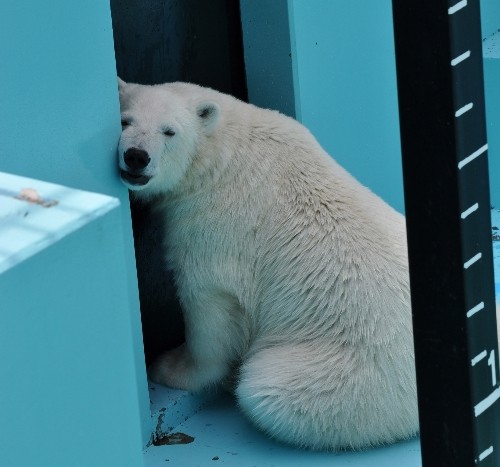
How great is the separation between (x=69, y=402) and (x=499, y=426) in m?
0.75

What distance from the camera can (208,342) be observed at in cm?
372

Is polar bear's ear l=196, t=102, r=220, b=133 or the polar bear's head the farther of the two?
polar bear's ear l=196, t=102, r=220, b=133

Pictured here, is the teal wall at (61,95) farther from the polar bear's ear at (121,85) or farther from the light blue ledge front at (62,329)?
the light blue ledge front at (62,329)

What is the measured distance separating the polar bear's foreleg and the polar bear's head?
43 cm

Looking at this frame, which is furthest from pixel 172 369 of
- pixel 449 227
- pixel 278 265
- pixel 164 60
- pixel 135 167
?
pixel 449 227

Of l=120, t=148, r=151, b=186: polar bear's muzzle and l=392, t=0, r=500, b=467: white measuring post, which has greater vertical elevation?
l=392, t=0, r=500, b=467: white measuring post

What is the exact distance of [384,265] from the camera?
3516 millimetres

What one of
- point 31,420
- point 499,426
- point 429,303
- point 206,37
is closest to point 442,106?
point 429,303

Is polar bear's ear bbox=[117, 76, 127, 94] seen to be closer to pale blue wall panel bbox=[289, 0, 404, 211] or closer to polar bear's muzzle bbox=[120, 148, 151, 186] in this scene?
polar bear's muzzle bbox=[120, 148, 151, 186]

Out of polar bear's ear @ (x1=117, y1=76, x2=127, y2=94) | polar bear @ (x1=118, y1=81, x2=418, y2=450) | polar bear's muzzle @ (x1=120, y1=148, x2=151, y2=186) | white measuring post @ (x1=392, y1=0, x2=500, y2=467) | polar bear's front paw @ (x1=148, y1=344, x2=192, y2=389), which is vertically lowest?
polar bear's front paw @ (x1=148, y1=344, x2=192, y2=389)

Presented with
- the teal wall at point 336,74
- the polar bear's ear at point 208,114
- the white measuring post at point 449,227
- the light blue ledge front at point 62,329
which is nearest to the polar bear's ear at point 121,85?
the polar bear's ear at point 208,114

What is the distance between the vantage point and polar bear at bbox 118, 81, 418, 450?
342 cm

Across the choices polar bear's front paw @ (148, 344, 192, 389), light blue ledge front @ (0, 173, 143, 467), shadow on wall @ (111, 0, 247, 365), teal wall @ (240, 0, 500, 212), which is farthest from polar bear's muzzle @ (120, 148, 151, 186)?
light blue ledge front @ (0, 173, 143, 467)

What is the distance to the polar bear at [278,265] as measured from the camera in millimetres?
3418
